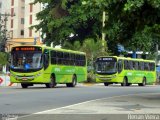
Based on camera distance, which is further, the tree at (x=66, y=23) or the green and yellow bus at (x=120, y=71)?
the tree at (x=66, y=23)

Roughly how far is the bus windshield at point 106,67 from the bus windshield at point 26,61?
12.7 metres

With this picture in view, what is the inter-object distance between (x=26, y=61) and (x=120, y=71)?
14.7 m

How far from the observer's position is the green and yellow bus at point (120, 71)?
48.2m

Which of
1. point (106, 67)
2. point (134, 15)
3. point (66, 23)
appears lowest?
point (106, 67)

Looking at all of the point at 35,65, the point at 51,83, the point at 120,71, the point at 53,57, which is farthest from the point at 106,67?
the point at 35,65

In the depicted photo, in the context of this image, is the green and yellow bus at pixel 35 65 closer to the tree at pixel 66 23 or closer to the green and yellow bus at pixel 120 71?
the green and yellow bus at pixel 120 71

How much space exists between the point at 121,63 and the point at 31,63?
48.1ft

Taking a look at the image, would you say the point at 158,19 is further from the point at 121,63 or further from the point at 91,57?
the point at 91,57

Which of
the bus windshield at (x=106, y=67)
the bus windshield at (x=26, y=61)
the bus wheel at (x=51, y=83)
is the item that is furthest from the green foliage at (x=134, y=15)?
the bus windshield at (x=106, y=67)

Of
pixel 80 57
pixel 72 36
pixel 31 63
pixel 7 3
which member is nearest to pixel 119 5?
pixel 31 63

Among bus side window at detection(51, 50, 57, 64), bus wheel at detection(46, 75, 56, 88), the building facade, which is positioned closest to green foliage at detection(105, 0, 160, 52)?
bus side window at detection(51, 50, 57, 64)

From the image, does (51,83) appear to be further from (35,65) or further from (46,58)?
(35,65)

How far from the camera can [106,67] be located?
4838cm

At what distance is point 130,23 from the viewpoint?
2425cm
